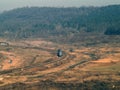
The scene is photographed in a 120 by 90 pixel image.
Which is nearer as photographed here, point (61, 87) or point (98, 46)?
point (61, 87)

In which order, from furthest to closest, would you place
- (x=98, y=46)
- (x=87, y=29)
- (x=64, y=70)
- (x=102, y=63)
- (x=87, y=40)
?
(x=87, y=29) < (x=87, y=40) < (x=98, y=46) < (x=102, y=63) < (x=64, y=70)

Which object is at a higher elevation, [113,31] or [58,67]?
[113,31]

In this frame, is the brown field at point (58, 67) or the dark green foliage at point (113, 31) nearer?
the brown field at point (58, 67)

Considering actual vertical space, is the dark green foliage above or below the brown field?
above

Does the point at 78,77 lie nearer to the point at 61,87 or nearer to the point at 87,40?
the point at 61,87

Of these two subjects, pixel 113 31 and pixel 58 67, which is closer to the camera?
pixel 58 67

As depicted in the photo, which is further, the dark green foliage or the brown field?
the dark green foliage

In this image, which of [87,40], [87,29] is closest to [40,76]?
[87,40]

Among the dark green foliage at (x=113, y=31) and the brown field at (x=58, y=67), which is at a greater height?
the dark green foliage at (x=113, y=31)
